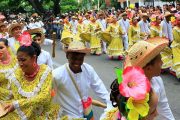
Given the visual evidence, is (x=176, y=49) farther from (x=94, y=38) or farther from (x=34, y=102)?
(x=94, y=38)

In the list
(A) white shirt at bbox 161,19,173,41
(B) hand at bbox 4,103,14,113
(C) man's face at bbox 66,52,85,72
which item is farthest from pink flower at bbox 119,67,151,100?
(A) white shirt at bbox 161,19,173,41

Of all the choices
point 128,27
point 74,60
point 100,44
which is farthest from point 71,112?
point 100,44

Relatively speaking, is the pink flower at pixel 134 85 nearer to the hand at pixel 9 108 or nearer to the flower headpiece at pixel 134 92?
the flower headpiece at pixel 134 92

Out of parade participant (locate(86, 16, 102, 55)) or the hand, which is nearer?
the hand

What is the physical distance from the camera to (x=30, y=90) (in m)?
4.39

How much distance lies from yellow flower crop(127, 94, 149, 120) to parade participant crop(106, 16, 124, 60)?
12.1 m

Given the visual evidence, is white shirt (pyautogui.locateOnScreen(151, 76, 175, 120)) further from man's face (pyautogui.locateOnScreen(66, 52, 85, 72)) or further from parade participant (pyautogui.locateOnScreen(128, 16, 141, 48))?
parade participant (pyautogui.locateOnScreen(128, 16, 141, 48))

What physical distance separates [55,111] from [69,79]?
0.35 metres

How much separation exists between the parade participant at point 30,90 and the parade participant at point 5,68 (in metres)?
0.47

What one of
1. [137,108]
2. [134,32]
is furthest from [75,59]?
[134,32]

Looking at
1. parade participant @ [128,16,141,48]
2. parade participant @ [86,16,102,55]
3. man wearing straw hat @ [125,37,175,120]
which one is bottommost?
parade participant @ [86,16,102,55]

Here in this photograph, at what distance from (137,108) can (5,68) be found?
9.12ft

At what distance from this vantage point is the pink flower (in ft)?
8.83

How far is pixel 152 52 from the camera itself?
3.10 metres
